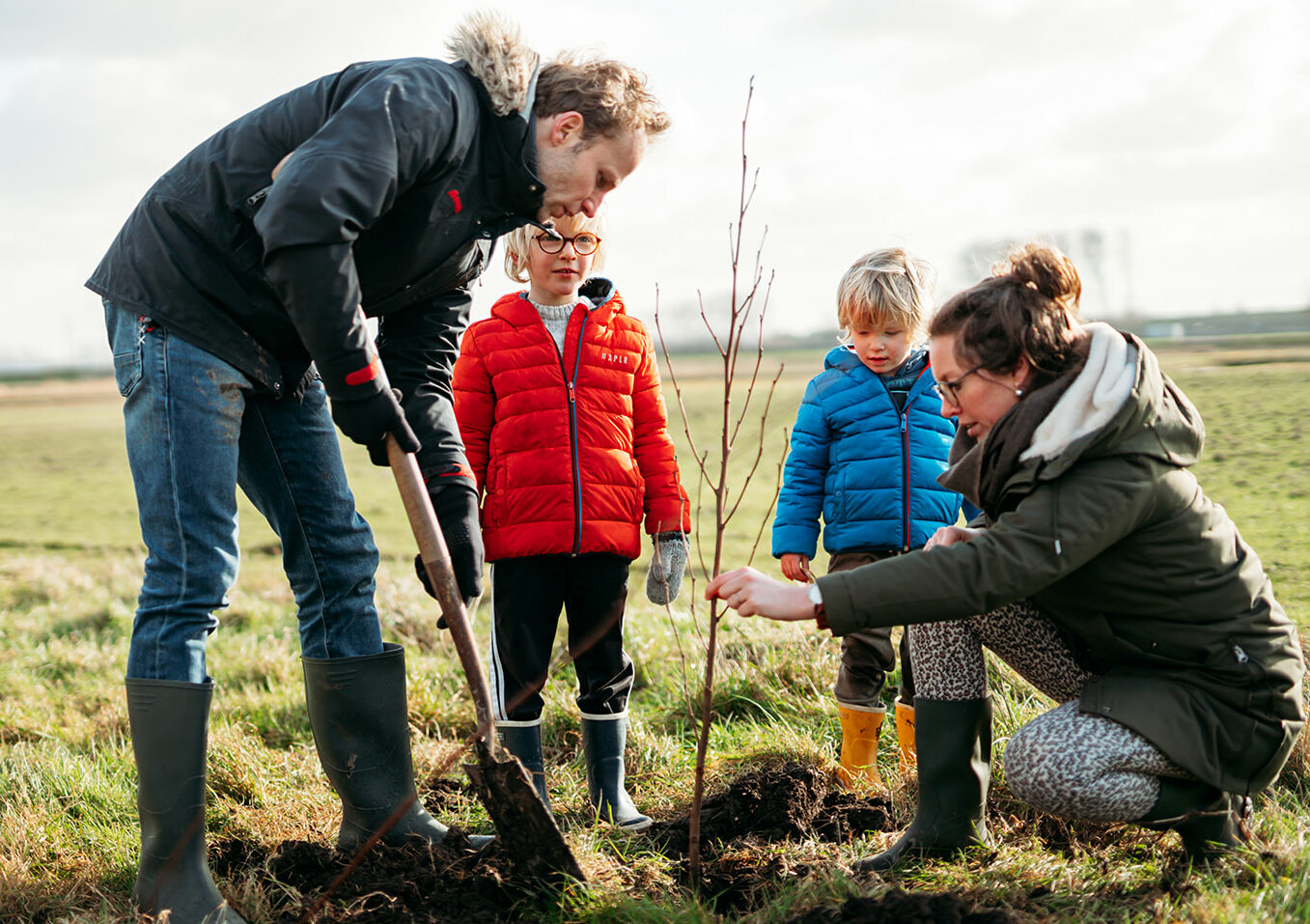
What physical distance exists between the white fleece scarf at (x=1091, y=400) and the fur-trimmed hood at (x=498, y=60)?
1.37 metres

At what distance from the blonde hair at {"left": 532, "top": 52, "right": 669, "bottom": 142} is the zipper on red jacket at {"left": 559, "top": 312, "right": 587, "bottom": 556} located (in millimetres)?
780

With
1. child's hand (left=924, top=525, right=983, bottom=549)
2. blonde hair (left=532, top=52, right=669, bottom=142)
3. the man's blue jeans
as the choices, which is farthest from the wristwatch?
the man's blue jeans

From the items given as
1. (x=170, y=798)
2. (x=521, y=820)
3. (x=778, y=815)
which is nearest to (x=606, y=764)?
(x=778, y=815)

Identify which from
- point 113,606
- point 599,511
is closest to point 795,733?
point 599,511

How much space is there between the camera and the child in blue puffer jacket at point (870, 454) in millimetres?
3268

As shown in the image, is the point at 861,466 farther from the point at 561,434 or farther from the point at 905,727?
the point at 561,434

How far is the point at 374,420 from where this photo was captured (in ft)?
7.19

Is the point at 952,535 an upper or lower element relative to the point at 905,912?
upper

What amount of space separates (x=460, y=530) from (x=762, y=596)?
1.01m

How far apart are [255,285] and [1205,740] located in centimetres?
229

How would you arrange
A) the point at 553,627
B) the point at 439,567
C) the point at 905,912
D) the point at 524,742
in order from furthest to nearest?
the point at 553,627
the point at 524,742
the point at 439,567
the point at 905,912

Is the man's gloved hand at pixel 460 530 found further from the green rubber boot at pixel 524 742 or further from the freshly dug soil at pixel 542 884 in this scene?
the freshly dug soil at pixel 542 884

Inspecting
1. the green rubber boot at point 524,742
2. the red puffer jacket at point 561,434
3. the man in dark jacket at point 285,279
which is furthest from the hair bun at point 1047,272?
the green rubber boot at point 524,742

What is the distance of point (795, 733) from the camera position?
334cm
